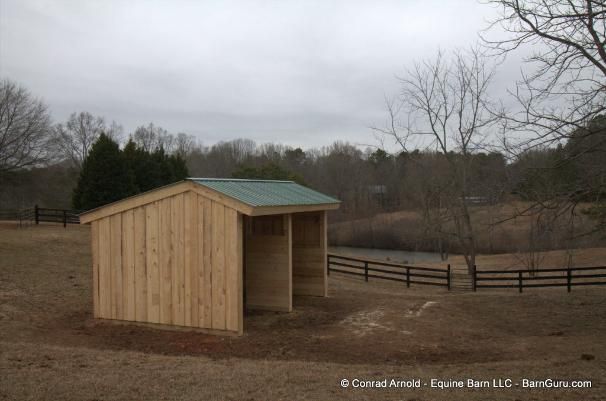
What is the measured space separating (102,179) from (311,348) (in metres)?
23.5

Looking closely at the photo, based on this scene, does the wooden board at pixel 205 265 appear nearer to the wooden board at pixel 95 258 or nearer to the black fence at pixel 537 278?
the wooden board at pixel 95 258

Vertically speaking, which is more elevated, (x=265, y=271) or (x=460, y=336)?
(x=265, y=271)

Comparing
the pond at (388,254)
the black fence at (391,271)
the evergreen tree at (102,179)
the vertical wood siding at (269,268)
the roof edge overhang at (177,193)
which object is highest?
the evergreen tree at (102,179)

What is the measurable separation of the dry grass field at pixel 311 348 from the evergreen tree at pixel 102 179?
1405 centimetres

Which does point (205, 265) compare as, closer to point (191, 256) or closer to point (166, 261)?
point (191, 256)

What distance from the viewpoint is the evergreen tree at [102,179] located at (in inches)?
1108

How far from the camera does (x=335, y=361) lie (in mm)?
7344

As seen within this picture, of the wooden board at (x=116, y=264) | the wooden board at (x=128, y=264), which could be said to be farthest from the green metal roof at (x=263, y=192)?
the wooden board at (x=116, y=264)

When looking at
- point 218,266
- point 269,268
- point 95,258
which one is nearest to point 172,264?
point 218,266

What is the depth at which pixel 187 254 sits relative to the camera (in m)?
9.18

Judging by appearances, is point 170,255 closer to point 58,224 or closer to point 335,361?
point 335,361

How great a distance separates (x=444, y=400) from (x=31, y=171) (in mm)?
33133

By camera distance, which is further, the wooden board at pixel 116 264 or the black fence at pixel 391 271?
the black fence at pixel 391 271

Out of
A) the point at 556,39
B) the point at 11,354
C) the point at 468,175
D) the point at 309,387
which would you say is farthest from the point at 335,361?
the point at 468,175
